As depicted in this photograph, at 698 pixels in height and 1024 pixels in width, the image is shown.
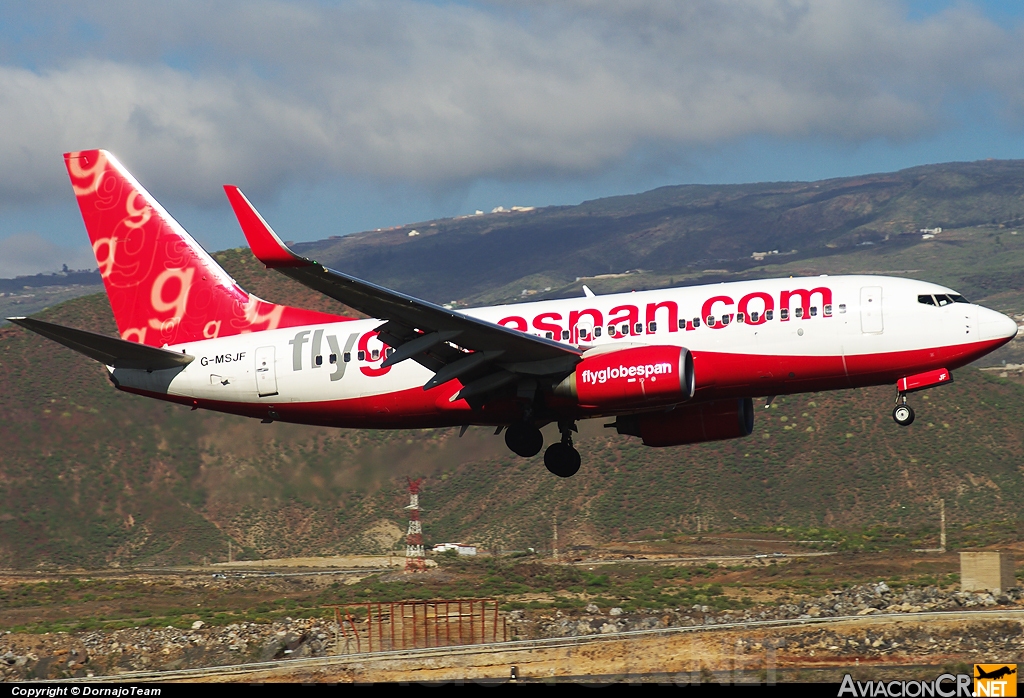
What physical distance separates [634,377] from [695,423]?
219 inches

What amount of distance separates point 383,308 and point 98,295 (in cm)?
10570

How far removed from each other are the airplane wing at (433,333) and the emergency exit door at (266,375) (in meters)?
5.32

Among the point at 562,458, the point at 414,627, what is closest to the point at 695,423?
the point at 562,458

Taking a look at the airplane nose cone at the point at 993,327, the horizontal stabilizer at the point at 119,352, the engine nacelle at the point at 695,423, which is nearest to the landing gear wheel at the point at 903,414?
the airplane nose cone at the point at 993,327

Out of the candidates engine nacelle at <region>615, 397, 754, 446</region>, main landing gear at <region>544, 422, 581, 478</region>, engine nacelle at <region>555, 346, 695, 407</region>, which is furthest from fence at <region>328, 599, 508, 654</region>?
engine nacelle at <region>555, 346, 695, 407</region>

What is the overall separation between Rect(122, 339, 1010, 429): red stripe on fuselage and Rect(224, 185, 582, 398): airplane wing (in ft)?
3.99

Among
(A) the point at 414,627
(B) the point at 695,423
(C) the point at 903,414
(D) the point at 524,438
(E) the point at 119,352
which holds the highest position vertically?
(E) the point at 119,352

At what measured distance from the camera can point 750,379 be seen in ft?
123

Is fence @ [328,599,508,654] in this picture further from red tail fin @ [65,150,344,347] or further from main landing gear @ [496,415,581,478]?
red tail fin @ [65,150,344,347]

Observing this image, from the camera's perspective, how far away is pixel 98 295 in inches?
5221

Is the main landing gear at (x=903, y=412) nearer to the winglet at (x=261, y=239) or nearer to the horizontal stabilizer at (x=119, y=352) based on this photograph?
the winglet at (x=261, y=239)

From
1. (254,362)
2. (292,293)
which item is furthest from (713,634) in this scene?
(292,293)

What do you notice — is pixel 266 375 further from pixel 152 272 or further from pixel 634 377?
pixel 634 377

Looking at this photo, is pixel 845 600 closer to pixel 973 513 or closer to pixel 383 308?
pixel 383 308
